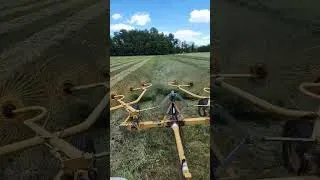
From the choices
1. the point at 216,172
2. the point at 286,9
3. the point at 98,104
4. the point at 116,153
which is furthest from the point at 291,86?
the point at 116,153

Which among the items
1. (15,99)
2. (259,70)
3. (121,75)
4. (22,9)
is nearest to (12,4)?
(22,9)

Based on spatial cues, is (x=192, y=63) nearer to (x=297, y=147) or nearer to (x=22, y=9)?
(x=297, y=147)

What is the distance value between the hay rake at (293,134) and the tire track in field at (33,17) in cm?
75

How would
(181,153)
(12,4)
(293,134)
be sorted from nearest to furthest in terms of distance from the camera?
(12,4)
(293,134)
(181,153)

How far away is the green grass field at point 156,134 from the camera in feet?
7.84

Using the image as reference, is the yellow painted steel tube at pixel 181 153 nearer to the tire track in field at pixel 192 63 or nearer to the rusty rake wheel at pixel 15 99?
the tire track in field at pixel 192 63

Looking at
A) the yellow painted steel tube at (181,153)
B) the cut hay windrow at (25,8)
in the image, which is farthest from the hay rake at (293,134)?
the cut hay windrow at (25,8)

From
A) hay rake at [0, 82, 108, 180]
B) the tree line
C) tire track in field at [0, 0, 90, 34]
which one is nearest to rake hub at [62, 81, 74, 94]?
hay rake at [0, 82, 108, 180]

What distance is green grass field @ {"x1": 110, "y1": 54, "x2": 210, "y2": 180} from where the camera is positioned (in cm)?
239

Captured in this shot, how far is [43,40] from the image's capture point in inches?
63.4

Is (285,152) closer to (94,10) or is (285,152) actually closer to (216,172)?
(216,172)

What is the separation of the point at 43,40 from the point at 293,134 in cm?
121

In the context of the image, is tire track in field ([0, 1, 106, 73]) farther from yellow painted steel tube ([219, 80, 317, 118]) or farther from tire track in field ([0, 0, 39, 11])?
yellow painted steel tube ([219, 80, 317, 118])

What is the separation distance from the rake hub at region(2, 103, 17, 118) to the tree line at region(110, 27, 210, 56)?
69 cm
